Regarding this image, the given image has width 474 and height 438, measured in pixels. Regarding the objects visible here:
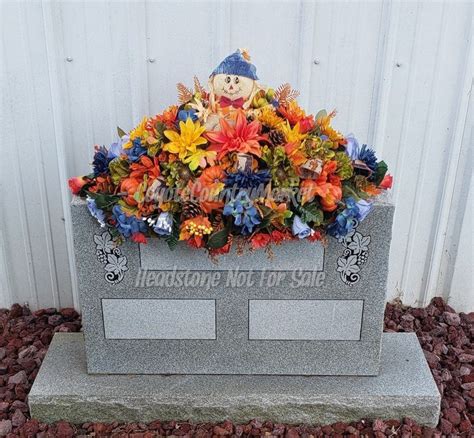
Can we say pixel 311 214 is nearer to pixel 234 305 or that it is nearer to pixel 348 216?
pixel 348 216

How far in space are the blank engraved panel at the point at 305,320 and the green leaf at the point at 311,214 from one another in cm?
40

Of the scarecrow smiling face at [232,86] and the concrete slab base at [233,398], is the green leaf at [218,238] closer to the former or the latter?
the scarecrow smiling face at [232,86]

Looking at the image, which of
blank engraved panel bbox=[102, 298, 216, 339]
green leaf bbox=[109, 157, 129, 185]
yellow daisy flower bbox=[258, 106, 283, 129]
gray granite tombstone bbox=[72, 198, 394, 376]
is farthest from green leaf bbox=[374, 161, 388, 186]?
green leaf bbox=[109, 157, 129, 185]

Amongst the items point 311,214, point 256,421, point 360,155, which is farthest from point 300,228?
point 256,421

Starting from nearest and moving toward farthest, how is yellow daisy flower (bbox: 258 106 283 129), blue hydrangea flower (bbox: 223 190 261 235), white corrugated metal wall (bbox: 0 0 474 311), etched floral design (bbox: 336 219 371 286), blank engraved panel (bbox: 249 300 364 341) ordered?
blue hydrangea flower (bbox: 223 190 261 235) < yellow daisy flower (bbox: 258 106 283 129) < etched floral design (bbox: 336 219 371 286) < blank engraved panel (bbox: 249 300 364 341) < white corrugated metal wall (bbox: 0 0 474 311)

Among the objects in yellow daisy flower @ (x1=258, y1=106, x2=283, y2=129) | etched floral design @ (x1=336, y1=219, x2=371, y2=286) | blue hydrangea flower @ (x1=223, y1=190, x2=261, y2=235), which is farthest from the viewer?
etched floral design @ (x1=336, y1=219, x2=371, y2=286)

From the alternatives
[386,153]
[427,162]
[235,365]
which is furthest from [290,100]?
[235,365]

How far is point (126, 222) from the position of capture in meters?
2.21

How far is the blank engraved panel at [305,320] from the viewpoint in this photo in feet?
8.04

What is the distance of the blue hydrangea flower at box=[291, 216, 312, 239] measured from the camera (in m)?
2.18

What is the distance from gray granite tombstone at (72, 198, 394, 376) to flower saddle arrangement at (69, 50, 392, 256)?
117mm

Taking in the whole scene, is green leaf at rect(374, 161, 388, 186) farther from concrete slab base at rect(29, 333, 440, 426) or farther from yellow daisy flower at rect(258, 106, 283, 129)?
concrete slab base at rect(29, 333, 440, 426)

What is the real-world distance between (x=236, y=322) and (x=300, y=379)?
1.18ft

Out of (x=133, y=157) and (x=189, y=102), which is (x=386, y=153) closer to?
(x=189, y=102)
